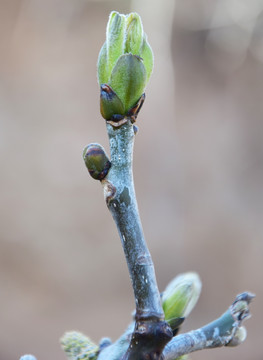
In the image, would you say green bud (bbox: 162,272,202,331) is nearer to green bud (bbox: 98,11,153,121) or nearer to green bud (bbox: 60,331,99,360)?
green bud (bbox: 60,331,99,360)

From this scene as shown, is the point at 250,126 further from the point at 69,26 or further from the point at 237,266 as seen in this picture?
the point at 69,26

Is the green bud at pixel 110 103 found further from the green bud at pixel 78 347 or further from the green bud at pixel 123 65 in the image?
the green bud at pixel 78 347

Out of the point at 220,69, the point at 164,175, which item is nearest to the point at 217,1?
the point at 220,69

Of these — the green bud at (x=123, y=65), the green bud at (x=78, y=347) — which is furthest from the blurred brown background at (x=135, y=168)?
the green bud at (x=123, y=65)

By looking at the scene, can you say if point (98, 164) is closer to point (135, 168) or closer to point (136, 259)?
point (136, 259)

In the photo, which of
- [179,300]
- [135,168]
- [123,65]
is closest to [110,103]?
[123,65]

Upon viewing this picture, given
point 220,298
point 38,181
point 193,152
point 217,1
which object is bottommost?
point 220,298
